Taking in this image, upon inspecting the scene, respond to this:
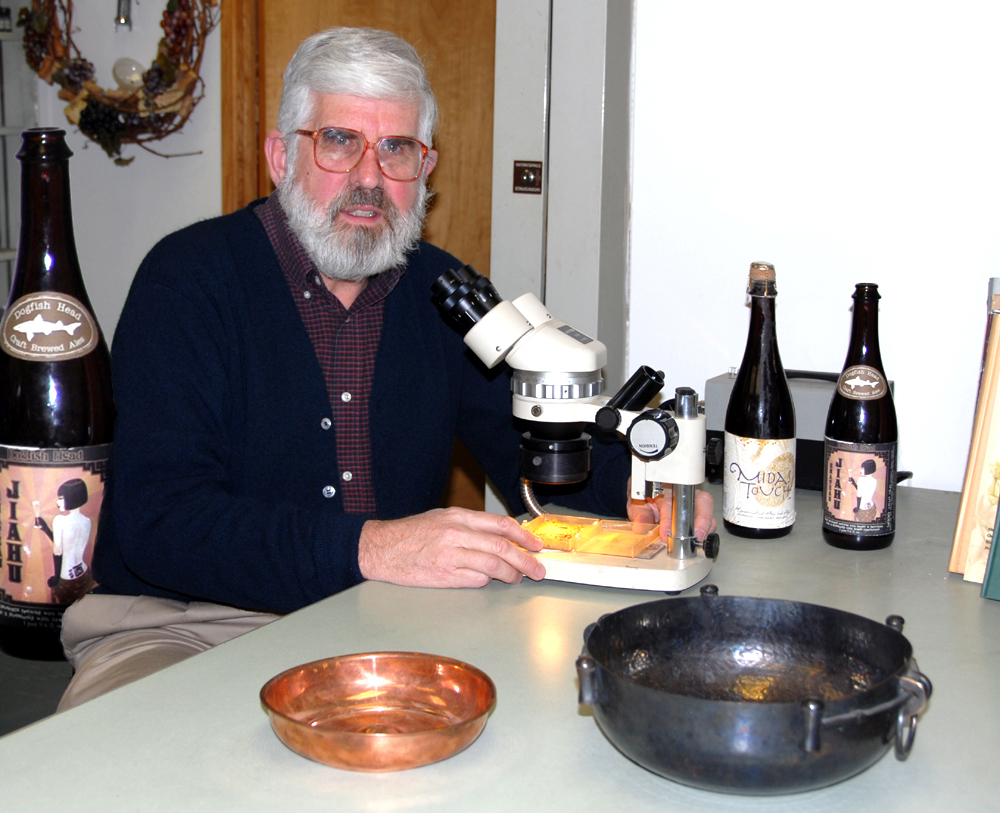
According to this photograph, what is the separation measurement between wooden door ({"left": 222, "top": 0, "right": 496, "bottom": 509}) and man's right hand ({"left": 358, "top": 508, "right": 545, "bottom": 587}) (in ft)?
5.58

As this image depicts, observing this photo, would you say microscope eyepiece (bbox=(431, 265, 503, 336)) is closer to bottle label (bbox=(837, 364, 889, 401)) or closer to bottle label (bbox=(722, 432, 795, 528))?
A: bottle label (bbox=(722, 432, 795, 528))

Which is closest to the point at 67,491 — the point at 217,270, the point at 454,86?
the point at 217,270

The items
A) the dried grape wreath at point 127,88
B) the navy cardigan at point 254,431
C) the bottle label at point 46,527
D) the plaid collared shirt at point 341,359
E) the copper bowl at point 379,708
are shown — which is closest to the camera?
the copper bowl at point 379,708

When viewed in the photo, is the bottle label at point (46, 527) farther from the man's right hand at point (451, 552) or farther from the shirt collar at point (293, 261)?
the man's right hand at point (451, 552)

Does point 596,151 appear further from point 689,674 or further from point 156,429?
point 689,674

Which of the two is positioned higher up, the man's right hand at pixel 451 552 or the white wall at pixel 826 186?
the white wall at pixel 826 186

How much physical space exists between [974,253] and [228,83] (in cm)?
221

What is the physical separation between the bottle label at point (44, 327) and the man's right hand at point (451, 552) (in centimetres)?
68

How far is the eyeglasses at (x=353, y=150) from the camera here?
1.56 meters

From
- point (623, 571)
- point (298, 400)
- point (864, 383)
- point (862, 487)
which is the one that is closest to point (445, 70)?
point (298, 400)

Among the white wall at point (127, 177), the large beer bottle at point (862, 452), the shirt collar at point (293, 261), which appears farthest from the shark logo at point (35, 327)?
the white wall at point (127, 177)

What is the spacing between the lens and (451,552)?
3.60 feet

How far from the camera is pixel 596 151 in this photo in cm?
211

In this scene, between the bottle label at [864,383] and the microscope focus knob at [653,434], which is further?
the bottle label at [864,383]
